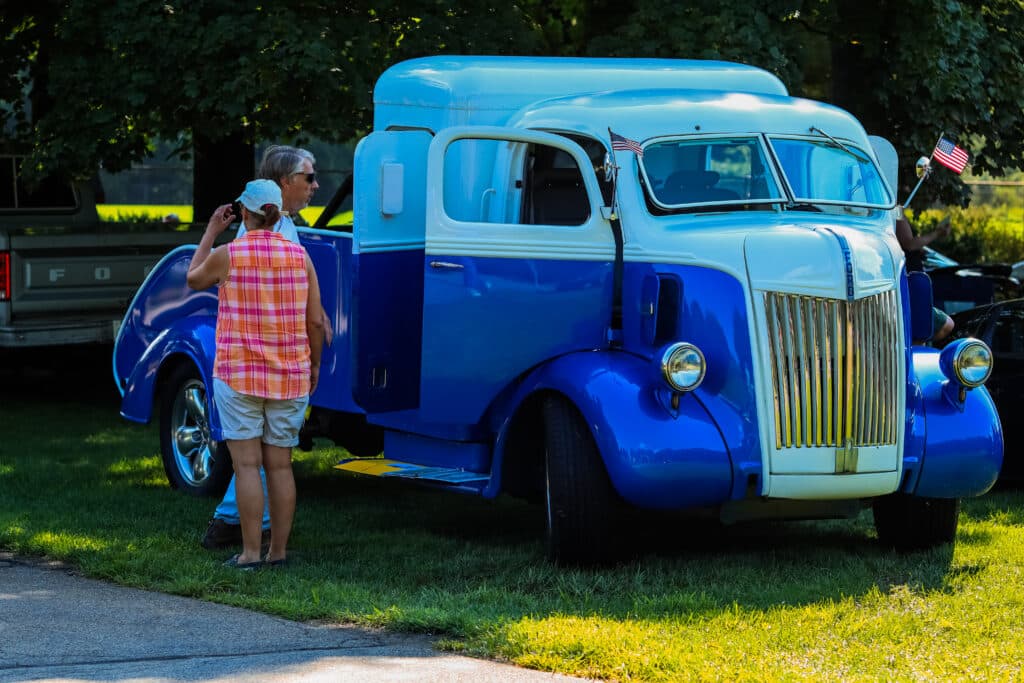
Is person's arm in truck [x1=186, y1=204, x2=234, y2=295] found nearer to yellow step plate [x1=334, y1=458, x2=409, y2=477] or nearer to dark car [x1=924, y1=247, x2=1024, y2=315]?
yellow step plate [x1=334, y1=458, x2=409, y2=477]

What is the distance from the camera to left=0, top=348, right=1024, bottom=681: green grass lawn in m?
6.20

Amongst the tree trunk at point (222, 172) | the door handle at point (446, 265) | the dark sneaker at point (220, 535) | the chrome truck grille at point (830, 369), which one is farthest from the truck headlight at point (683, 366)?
the tree trunk at point (222, 172)

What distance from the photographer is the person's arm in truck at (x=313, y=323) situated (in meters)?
7.83

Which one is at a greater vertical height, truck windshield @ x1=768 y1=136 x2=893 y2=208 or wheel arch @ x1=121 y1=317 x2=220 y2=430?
truck windshield @ x1=768 y1=136 x2=893 y2=208

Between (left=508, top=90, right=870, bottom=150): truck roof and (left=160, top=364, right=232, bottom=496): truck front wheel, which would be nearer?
(left=508, top=90, right=870, bottom=150): truck roof

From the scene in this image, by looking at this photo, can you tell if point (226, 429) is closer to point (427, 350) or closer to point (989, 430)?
point (427, 350)

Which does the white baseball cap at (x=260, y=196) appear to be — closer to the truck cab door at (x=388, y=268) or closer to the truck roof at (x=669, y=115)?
the truck cab door at (x=388, y=268)

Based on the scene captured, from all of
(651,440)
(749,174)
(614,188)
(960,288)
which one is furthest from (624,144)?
(960,288)

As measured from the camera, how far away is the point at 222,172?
17266 mm

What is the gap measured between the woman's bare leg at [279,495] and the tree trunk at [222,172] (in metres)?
9.45

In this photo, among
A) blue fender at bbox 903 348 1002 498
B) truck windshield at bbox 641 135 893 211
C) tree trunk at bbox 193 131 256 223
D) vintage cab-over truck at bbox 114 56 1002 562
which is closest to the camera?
vintage cab-over truck at bbox 114 56 1002 562

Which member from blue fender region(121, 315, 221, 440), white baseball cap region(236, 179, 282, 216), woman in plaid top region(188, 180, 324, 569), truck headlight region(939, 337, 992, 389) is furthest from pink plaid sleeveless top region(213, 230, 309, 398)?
truck headlight region(939, 337, 992, 389)

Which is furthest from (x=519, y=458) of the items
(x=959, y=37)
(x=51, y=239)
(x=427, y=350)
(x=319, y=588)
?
(x=959, y=37)

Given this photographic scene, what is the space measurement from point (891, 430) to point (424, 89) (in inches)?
123
